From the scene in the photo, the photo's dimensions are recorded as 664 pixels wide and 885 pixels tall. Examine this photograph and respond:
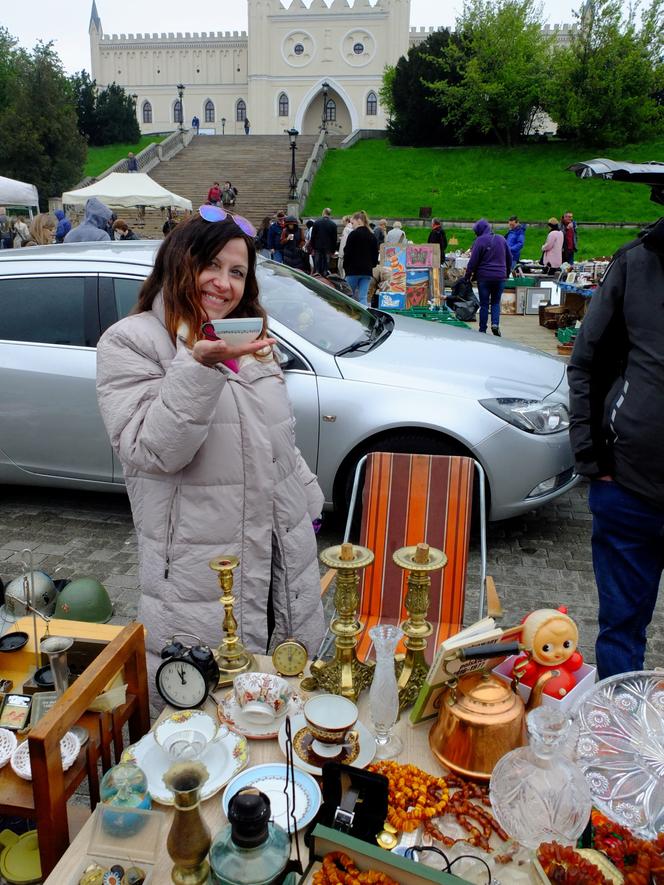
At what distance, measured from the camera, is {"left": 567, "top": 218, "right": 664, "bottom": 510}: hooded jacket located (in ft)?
7.66

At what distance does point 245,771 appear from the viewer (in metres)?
1.72

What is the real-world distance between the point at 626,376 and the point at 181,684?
70.6 inches

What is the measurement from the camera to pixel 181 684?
1958mm

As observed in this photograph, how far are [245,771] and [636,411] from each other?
171 centimetres

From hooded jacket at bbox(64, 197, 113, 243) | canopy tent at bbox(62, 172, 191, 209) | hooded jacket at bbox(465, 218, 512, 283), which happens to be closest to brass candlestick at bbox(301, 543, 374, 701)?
hooded jacket at bbox(64, 197, 113, 243)

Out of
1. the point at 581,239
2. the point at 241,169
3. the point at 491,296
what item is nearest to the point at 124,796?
the point at 491,296

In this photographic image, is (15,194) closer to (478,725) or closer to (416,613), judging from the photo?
(416,613)

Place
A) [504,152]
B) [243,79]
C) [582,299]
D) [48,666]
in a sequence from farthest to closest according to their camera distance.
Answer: [243,79] → [504,152] → [582,299] → [48,666]

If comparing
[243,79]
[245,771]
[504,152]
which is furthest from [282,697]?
[243,79]

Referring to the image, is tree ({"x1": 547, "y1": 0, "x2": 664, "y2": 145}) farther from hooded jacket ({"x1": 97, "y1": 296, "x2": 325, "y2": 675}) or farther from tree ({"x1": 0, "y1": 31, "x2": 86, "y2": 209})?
hooded jacket ({"x1": 97, "y1": 296, "x2": 325, "y2": 675})

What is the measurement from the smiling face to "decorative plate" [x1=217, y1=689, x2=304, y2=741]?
44.3 inches

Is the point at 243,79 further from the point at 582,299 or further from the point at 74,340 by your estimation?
the point at 74,340

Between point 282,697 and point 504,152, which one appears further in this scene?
point 504,152

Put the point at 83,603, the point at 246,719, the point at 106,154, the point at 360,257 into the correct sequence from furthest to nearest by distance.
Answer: the point at 106,154
the point at 360,257
the point at 83,603
the point at 246,719
